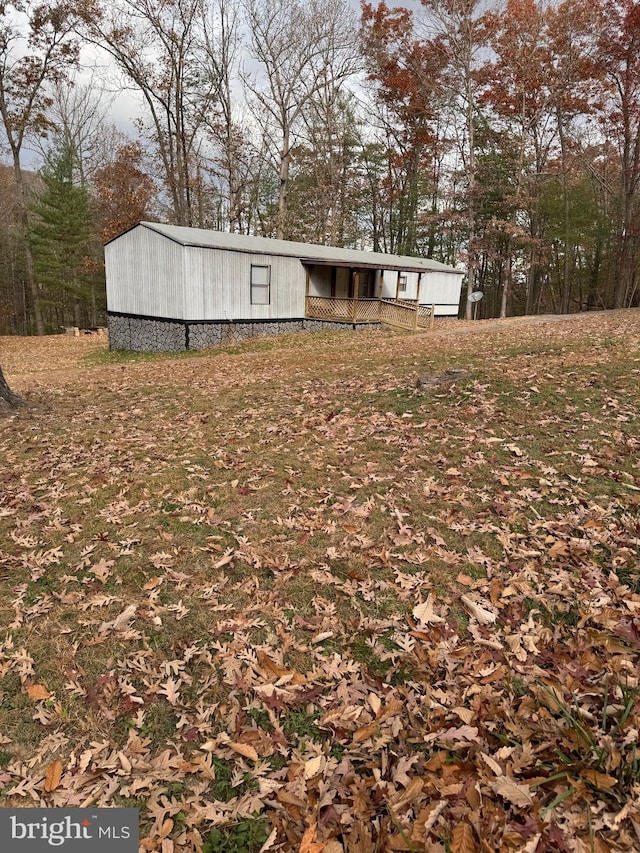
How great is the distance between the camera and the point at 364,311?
2148 cm

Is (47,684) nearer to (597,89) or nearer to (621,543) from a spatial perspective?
(621,543)

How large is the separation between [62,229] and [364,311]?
19.4 metres

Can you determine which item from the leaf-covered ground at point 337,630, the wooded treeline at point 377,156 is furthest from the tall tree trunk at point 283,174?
the leaf-covered ground at point 337,630

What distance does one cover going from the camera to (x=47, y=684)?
9.73 ft

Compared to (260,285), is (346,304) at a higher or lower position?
lower

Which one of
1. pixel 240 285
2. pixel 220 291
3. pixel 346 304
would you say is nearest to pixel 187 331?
pixel 220 291

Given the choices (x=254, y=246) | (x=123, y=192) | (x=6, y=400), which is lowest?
(x=6, y=400)

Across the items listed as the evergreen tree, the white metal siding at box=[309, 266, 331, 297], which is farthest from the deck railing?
the evergreen tree

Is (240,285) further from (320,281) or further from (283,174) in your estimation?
(283,174)

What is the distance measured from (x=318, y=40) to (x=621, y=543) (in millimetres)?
31441

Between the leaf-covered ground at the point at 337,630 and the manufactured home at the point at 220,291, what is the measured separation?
11551mm

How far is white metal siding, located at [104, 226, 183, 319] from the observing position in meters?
17.4

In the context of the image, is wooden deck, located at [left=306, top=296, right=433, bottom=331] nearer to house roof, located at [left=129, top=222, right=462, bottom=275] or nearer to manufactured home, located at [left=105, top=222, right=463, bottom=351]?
manufactured home, located at [left=105, top=222, right=463, bottom=351]

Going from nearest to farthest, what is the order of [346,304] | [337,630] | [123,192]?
[337,630] → [346,304] → [123,192]
